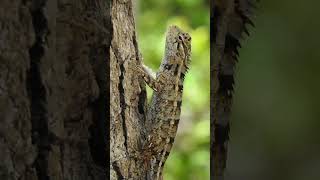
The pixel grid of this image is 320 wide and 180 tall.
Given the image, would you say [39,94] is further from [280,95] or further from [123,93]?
[280,95]

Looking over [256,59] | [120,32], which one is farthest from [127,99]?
[256,59]

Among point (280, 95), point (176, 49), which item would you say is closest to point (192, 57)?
point (176, 49)

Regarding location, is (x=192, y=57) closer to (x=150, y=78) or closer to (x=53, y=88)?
(x=150, y=78)

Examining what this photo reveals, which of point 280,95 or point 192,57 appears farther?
point 192,57

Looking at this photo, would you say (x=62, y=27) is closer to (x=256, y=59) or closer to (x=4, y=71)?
(x=4, y=71)

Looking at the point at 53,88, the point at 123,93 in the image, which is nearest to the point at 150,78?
the point at 123,93
